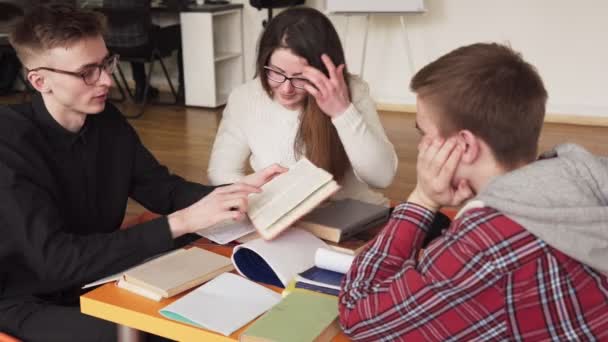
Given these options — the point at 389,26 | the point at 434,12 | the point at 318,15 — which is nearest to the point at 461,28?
the point at 434,12

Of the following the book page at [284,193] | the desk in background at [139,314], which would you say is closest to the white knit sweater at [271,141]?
the book page at [284,193]

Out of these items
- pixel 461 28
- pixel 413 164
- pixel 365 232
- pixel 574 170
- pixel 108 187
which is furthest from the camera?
pixel 461 28

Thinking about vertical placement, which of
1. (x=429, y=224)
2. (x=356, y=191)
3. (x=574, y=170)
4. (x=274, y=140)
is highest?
(x=574, y=170)

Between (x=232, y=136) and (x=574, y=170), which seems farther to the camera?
(x=232, y=136)

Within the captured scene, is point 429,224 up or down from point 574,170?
down

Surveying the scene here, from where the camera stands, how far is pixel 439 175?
3.55 feet

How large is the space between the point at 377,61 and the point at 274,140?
372 centimetres

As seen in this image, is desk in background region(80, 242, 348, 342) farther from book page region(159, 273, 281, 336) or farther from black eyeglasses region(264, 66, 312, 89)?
black eyeglasses region(264, 66, 312, 89)

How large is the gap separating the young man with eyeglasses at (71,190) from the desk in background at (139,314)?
6.5 inches

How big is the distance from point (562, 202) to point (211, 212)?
71 cm

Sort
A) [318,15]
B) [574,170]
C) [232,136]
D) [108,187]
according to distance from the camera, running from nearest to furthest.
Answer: [574,170] < [108,187] < [318,15] < [232,136]

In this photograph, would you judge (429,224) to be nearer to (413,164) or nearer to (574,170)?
(574,170)

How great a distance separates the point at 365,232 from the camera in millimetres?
1552

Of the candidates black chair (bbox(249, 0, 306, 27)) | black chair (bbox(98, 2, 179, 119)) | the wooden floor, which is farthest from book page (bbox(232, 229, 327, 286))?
black chair (bbox(249, 0, 306, 27))
